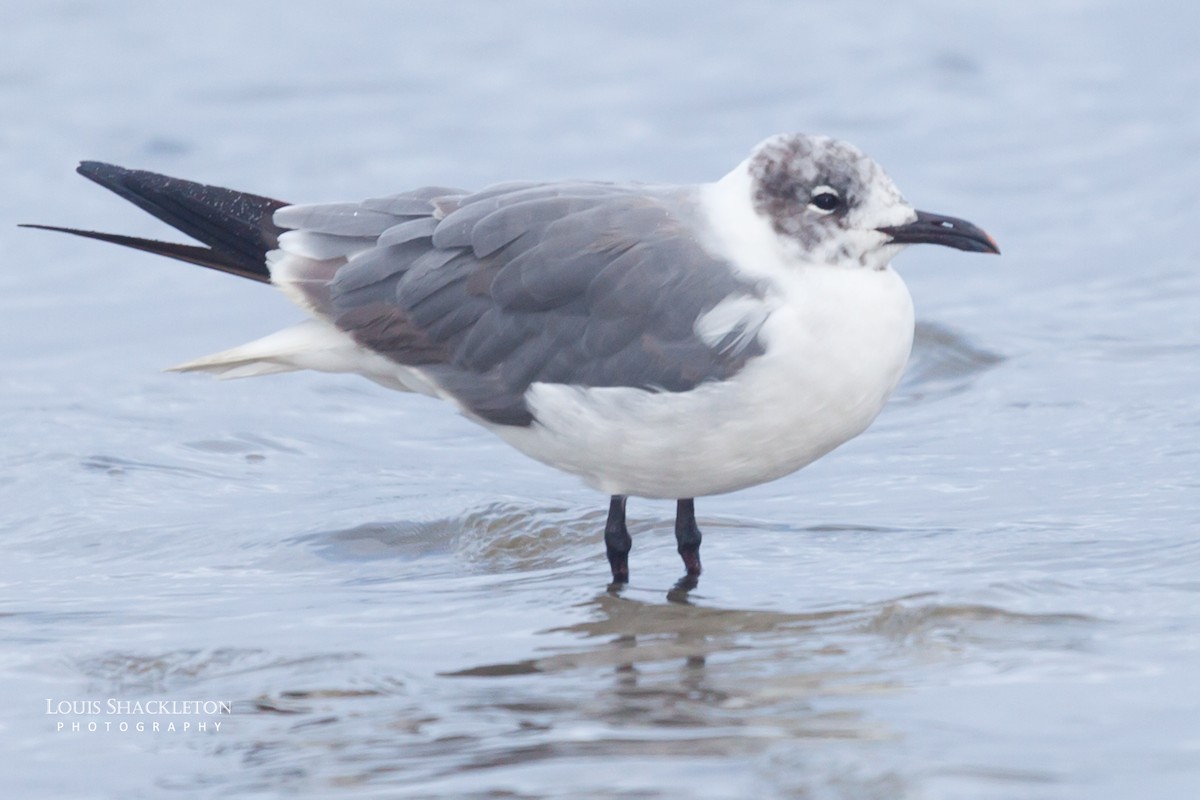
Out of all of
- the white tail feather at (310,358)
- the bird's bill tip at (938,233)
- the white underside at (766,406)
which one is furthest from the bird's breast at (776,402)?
the white tail feather at (310,358)

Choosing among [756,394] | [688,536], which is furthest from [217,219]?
[756,394]

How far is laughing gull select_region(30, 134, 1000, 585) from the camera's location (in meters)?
4.68

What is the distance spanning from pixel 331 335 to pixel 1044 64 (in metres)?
8.54

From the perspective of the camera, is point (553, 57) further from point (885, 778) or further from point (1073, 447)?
point (885, 778)

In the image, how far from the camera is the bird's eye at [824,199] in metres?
4.77

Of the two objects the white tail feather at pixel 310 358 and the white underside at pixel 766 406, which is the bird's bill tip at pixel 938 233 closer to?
the white underside at pixel 766 406

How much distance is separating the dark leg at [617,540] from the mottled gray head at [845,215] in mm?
998

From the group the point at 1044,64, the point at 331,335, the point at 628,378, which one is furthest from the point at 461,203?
the point at 1044,64

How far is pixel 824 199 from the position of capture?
479 cm

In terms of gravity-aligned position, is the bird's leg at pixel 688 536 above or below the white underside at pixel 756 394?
Result: below

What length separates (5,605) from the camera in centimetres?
507

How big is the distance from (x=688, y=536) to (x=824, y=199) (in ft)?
3.61

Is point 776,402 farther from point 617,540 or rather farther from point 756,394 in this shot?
point 617,540

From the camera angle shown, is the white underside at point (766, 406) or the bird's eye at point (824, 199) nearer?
the white underside at point (766, 406)
